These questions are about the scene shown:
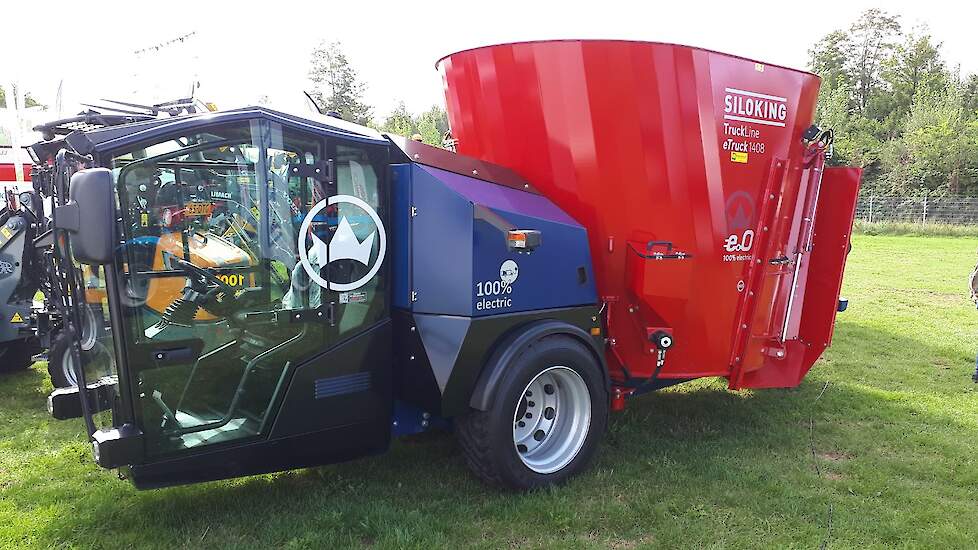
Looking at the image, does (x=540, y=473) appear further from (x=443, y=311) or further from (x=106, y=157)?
(x=106, y=157)

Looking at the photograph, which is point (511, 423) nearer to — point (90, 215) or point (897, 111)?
point (90, 215)

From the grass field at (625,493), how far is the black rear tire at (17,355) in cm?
68

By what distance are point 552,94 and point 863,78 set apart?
51.6 metres

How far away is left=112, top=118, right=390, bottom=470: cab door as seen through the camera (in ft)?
9.89

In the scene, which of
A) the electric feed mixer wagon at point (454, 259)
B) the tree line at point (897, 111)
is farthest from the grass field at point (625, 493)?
the tree line at point (897, 111)

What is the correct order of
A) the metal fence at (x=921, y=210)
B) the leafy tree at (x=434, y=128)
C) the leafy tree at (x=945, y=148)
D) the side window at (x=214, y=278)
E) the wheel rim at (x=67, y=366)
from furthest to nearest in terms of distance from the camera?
the leafy tree at (x=945, y=148), the metal fence at (x=921, y=210), the leafy tree at (x=434, y=128), the wheel rim at (x=67, y=366), the side window at (x=214, y=278)

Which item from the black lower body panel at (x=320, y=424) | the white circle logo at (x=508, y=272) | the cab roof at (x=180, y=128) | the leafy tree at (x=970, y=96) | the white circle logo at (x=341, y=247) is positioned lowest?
the black lower body panel at (x=320, y=424)

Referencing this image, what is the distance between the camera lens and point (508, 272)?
3.66 meters

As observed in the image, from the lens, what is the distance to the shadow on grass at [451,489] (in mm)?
3400

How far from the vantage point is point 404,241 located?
358cm

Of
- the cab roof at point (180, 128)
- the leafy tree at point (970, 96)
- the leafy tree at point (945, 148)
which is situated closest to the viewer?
the cab roof at point (180, 128)

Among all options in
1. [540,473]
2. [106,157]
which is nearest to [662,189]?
[540,473]

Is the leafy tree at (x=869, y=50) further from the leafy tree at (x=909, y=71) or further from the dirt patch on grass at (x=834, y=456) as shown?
the dirt patch on grass at (x=834, y=456)

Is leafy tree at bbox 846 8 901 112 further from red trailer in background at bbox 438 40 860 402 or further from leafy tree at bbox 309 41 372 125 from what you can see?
red trailer in background at bbox 438 40 860 402
